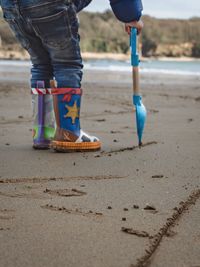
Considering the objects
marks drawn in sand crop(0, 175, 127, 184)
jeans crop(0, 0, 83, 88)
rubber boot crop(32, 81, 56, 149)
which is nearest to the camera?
marks drawn in sand crop(0, 175, 127, 184)

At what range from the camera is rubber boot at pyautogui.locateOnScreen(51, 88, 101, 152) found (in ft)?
11.5

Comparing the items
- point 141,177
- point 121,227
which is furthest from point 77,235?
point 141,177

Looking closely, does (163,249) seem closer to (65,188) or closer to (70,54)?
(65,188)

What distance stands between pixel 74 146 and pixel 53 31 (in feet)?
2.40

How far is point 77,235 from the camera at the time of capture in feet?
5.86

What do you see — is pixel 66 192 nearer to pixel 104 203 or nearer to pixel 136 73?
Result: pixel 104 203

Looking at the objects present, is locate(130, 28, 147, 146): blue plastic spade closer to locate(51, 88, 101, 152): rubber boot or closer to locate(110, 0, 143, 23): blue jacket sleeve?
locate(110, 0, 143, 23): blue jacket sleeve

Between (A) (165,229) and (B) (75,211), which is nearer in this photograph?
(A) (165,229)

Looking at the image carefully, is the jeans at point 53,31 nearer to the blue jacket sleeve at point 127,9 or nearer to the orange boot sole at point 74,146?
the blue jacket sleeve at point 127,9

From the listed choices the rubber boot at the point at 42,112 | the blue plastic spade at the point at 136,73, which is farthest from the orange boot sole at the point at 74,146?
the blue plastic spade at the point at 136,73

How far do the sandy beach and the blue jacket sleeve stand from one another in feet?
2.75

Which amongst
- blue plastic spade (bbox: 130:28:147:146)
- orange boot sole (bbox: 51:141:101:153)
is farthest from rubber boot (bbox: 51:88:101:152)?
blue plastic spade (bbox: 130:28:147:146)

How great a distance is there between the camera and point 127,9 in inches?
135

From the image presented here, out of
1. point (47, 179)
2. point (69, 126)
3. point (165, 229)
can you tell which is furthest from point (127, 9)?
point (165, 229)
